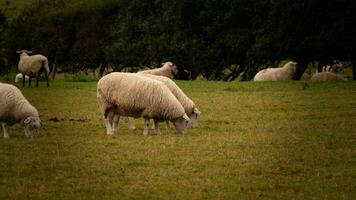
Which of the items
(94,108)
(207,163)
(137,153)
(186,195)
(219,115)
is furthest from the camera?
(94,108)

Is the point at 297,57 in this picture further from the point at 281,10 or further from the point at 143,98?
the point at 143,98

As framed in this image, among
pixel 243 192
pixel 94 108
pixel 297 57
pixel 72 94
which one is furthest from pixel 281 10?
pixel 243 192

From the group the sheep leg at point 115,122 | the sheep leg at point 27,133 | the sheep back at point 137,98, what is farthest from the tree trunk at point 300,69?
the sheep leg at point 27,133

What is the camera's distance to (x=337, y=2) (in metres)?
41.7

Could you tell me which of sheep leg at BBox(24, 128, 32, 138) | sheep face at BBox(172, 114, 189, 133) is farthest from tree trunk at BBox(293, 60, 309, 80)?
sheep leg at BBox(24, 128, 32, 138)

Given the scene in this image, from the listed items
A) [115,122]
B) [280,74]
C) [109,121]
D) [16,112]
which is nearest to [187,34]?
[280,74]

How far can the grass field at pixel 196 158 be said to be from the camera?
1129cm

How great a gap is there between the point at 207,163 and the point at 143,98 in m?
4.46

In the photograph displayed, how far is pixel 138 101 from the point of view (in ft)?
57.8

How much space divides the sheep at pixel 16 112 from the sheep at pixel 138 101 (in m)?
1.59

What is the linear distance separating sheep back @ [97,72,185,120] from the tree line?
952 inches

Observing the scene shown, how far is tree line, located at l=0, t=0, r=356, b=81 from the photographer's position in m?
42.2

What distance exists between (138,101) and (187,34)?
3470 centimetres

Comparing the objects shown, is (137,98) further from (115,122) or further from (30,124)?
(30,124)
